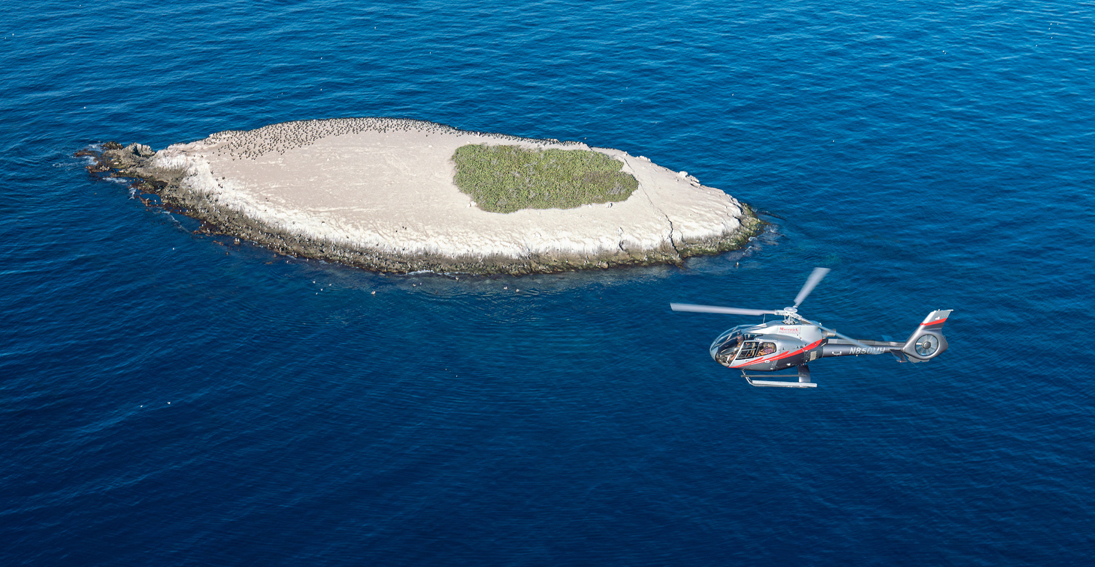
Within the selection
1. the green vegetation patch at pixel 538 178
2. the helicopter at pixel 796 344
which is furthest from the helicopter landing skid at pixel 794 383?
the green vegetation patch at pixel 538 178

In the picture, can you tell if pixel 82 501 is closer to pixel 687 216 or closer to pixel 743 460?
pixel 743 460

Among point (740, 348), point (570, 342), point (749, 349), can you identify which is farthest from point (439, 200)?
point (749, 349)

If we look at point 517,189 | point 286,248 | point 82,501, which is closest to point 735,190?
point 517,189

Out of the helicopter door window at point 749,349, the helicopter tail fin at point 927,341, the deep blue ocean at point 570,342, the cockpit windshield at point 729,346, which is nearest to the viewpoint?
the deep blue ocean at point 570,342

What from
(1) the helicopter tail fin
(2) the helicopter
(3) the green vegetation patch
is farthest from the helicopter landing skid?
(3) the green vegetation patch

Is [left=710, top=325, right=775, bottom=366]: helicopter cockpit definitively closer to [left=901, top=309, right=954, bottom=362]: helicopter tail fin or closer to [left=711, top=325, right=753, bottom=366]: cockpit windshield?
[left=711, top=325, right=753, bottom=366]: cockpit windshield

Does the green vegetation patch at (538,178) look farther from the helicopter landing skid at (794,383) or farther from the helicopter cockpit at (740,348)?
the helicopter landing skid at (794,383)
